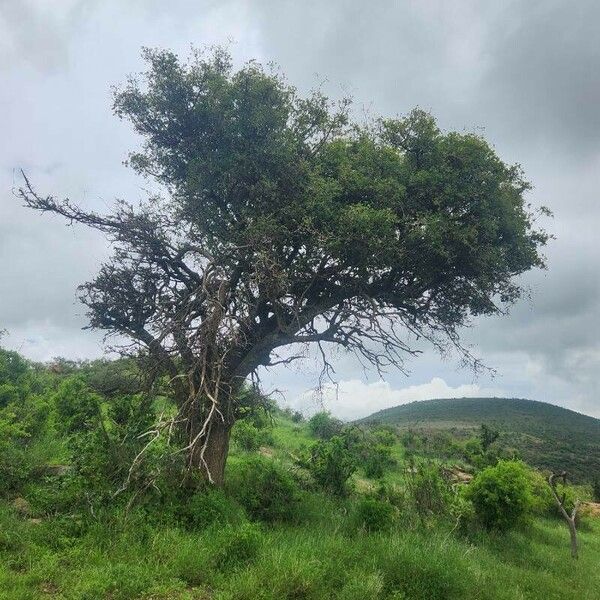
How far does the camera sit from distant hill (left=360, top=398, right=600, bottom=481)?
4684 cm

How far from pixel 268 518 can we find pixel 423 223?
7713 millimetres

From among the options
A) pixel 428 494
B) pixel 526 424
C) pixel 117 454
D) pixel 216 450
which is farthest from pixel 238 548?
pixel 526 424

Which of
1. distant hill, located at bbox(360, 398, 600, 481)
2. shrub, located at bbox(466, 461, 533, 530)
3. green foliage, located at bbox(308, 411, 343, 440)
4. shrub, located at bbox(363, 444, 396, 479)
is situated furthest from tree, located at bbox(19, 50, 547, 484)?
distant hill, located at bbox(360, 398, 600, 481)

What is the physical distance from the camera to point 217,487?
11586mm

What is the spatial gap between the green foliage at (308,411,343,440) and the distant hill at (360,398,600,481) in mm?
17145

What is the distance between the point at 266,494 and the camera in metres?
12.3

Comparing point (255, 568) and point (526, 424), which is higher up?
point (526, 424)

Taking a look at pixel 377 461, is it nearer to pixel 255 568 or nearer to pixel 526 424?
pixel 255 568

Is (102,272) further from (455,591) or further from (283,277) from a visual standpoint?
(455,591)

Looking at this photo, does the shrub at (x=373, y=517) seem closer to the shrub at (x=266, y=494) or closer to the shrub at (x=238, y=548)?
the shrub at (x=266, y=494)

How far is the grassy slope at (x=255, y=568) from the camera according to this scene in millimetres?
6967

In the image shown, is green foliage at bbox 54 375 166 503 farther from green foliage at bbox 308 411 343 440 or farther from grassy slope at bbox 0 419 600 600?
green foliage at bbox 308 411 343 440

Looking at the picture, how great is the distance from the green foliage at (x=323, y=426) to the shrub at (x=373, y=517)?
55.9 feet

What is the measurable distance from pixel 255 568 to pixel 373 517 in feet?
13.8
